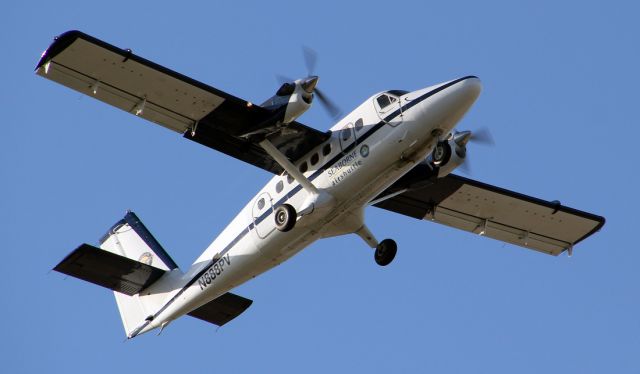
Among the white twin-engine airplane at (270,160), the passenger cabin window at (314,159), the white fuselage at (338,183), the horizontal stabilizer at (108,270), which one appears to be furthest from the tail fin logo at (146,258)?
the passenger cabin window at (314,159)

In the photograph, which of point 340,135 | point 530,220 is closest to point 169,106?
point 340,135

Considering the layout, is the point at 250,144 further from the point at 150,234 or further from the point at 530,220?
the point at 530,220

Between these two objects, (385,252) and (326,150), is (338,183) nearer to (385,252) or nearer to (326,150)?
(326,150)

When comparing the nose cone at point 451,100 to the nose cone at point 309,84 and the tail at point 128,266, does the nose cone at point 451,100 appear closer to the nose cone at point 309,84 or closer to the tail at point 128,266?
the nose cone at point 309,84

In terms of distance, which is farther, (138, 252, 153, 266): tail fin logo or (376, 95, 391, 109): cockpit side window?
(138, 252, 153, 266): tail fin logo

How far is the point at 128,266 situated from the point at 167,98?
4701 millimetres

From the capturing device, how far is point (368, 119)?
86.6 ft

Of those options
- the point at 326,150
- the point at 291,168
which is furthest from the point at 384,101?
the point at 291,168

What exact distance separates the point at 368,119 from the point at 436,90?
1.62 meters

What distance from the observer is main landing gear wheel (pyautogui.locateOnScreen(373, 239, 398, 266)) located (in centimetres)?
2859

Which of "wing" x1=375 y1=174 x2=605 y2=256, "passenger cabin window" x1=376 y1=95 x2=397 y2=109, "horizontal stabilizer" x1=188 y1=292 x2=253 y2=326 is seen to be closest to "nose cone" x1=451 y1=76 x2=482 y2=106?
→ "passenger cabin window" x1=376 y1=95 x2=397 y2=109

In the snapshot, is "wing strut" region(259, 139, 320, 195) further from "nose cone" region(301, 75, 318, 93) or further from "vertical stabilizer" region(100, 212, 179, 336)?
"vertical stabilizer" region(100, 212, 179, 336)

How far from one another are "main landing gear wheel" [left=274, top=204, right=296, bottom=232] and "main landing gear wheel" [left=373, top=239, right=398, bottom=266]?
2905 millimetres

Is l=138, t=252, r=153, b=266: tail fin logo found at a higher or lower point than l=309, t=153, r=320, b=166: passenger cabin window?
higher
